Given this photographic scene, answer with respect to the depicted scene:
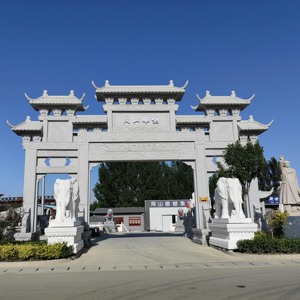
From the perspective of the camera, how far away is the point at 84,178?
14.9m

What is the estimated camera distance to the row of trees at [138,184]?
36.5m

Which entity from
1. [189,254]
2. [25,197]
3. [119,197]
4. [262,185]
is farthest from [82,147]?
[262,185]

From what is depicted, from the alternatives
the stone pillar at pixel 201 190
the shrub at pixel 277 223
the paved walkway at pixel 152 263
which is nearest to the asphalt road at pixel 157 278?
the paved walkway at pixel 152 263

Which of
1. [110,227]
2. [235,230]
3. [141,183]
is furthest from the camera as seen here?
[141,183]

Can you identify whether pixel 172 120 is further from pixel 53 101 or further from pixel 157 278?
pixel 157 278

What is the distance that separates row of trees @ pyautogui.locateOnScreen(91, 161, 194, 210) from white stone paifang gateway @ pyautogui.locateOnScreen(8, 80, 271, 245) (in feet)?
63.3

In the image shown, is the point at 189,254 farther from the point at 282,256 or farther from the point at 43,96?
the point at 43,96

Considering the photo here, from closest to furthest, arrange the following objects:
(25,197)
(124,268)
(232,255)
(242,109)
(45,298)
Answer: (45,298) → (124,268) → (232,255) → (25,197) → (242,109)

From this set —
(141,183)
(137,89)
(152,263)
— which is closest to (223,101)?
(137,89)

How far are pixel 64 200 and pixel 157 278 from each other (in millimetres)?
5300

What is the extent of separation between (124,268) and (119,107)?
1028 centimetres

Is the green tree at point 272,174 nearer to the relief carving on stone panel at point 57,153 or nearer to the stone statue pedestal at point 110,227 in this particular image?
the stone statue pedestal at point 110,227

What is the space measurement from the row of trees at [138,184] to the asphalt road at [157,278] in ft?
89.7

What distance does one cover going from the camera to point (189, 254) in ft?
32.2
